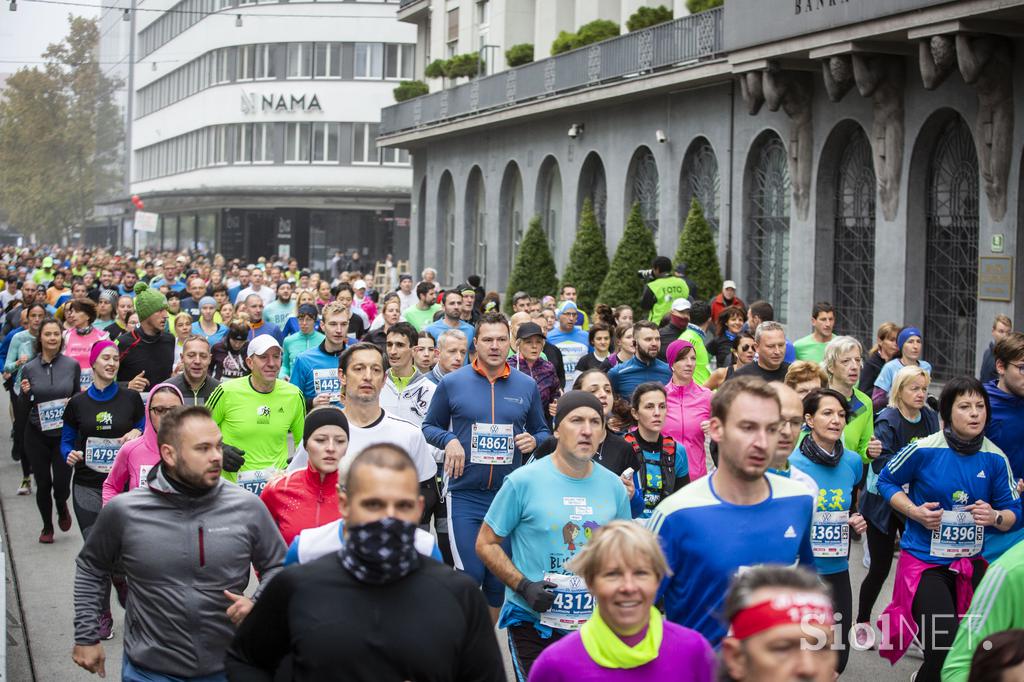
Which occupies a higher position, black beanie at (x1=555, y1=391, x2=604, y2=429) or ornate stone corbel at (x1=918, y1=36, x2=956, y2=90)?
ornate stone corbel at (x1=918, y1=36, x2=956, y2=90)

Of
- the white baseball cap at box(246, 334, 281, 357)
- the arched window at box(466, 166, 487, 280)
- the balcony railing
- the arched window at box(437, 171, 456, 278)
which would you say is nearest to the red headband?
the white baseball cap at box(246, 334, 281, 357)

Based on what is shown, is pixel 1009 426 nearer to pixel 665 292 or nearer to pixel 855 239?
pixel 665 292

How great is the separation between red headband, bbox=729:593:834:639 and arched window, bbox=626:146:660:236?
2592 centimetres

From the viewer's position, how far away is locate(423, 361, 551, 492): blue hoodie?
9078mm

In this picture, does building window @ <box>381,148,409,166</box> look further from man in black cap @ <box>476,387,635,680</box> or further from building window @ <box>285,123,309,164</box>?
man in black cap @ <box>476,387,635,680</box>

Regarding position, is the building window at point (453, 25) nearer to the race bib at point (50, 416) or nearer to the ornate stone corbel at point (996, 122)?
Result: the ornate stone corbel at point (996, 122)

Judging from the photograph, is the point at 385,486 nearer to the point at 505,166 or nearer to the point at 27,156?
the point at 505,166

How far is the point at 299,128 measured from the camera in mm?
64750

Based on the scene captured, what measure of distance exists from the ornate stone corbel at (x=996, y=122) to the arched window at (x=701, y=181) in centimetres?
837

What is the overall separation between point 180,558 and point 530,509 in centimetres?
149

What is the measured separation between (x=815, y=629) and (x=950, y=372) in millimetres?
17482

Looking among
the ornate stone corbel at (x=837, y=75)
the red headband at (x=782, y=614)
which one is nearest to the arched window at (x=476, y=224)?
the ornate stone corbel at (x=837, y=75)

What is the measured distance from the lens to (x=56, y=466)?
12594 millimetres

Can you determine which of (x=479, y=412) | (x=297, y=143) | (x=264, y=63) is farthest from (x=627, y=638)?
(x=264, y=63)
